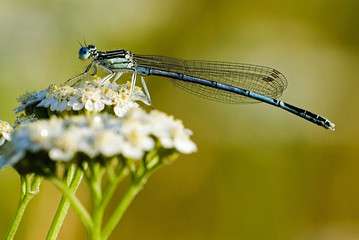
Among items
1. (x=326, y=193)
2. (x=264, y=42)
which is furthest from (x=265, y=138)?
(x=264, y=42)

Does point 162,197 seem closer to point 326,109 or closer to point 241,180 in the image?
point 241,180

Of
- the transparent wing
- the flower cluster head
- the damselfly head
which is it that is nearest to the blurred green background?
the transparent wing

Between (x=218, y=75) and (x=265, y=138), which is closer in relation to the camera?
(x=218, y=75)

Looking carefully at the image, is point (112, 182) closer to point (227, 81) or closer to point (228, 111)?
point (227, 81)

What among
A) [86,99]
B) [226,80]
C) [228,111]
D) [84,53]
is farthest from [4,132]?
[228,111]

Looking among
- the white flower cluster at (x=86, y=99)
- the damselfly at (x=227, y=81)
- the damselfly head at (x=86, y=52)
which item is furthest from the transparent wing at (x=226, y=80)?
the white flower cluster at (x=86, y=99)

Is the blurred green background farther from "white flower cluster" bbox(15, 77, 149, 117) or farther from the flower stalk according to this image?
the flower stalk

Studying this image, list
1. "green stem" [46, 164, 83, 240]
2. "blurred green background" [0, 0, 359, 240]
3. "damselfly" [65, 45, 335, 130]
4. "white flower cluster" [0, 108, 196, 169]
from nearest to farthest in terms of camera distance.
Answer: "white flower cluster" [0, 108, 196, 169] < "green stem" [46, 164, 83, 240] < "damselfly" [65, 45, 335, 130] < "blurred green background" [0, 0, 359, 240]
